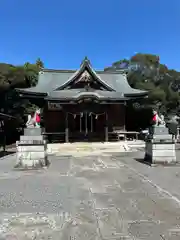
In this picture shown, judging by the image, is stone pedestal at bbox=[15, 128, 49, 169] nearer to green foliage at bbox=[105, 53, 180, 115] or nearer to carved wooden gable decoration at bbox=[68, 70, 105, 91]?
carved wooden gable decoration at bbox=[68, 70, 105, 91]

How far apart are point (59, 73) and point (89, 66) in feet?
18.4

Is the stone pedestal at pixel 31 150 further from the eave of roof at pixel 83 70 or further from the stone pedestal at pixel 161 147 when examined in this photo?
the eave of roof at pixel 83 70

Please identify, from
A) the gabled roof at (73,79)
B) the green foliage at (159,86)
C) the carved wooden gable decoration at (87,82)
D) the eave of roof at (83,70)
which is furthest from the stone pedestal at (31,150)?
the green foliage at (159,86)

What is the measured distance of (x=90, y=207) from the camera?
453 centimetres

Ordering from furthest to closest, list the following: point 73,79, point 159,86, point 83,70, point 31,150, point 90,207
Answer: point 159,86, point 83,70, point 73,79, point 31,150, point 90,207

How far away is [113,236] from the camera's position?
10.9ft

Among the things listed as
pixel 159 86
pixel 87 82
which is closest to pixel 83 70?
pixel 87 82

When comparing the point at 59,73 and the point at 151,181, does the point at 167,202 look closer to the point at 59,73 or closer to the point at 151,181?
the point at 151,181

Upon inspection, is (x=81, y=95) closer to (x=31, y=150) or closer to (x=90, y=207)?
(x=31, y=150)

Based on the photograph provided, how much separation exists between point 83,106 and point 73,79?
316 centimetres

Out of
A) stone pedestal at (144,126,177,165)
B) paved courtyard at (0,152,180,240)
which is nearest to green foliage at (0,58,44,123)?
stone pedestal at (144,126,177,165)

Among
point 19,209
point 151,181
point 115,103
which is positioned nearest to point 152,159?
point 151,181

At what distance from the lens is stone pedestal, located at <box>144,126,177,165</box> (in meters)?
9.45

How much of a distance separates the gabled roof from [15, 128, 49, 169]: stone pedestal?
40.7 feet
